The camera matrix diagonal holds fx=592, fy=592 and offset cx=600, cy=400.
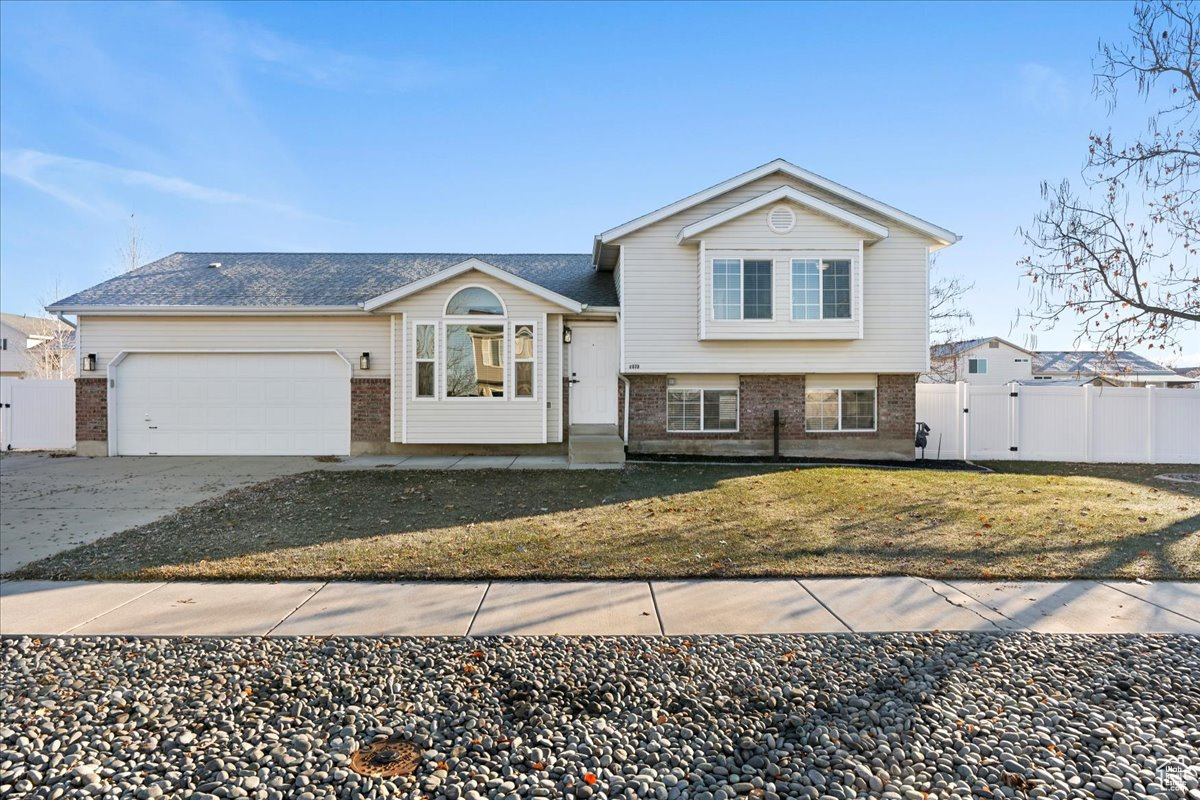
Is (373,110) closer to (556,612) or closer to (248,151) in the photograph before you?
(248,151)

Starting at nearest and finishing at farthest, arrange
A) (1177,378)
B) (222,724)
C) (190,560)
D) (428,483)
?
(222,724), (190,560), (428,483), (1177,378)

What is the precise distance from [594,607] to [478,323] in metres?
8.89

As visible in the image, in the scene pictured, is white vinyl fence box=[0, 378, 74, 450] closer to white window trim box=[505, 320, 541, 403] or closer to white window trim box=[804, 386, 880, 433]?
white window trim box=[505, 320, 541, 403]

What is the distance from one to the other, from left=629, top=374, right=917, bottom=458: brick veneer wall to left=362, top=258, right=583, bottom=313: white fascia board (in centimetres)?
271

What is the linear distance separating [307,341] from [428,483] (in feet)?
18.1

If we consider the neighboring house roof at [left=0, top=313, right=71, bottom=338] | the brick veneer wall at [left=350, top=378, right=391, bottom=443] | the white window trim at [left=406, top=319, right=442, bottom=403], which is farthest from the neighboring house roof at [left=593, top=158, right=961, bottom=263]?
the neighboring house roof at [left=0, top=313, right=71, bottom=338]

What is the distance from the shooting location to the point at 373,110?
40.1 ft

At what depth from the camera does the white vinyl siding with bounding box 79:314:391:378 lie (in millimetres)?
13023

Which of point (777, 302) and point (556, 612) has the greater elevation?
point (777, 302)

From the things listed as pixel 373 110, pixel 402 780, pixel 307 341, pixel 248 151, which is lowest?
pixel 402 780

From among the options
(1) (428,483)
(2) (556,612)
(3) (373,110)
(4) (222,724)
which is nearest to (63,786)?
(4) (222,724)

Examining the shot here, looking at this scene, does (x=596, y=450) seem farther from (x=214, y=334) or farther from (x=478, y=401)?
(x=214, y=334)

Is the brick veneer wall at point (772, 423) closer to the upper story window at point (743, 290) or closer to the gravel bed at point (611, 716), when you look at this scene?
the upper story window at point (743, 290)

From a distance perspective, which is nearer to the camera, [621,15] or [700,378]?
[621,15]
